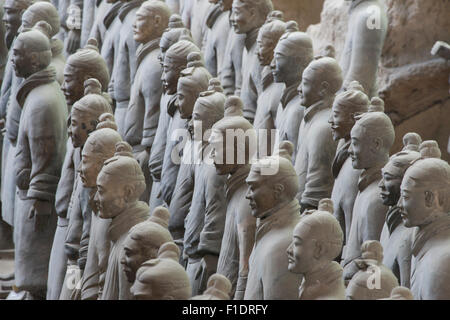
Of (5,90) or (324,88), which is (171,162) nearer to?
(324,88)

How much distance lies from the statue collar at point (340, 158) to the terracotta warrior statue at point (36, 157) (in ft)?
8.83

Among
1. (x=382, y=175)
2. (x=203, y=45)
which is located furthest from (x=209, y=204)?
(x=203, y=45)

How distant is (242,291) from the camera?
8.09m

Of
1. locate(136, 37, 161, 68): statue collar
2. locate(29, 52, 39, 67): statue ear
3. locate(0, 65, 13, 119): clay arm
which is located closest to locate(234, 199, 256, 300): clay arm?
locate(136, 37, 161, 68): statue collar

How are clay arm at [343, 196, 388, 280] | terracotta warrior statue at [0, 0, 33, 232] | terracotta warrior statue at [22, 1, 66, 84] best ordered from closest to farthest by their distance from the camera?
clay arm at [343, 196, 388, 280]
terracotta warrior statue at [0, 0, 33, 232]
terracotta warrior statue at [22, 1, 66, 84]

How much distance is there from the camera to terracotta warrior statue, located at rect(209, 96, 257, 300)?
27.1 ft

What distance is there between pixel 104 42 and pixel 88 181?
9.92 feet

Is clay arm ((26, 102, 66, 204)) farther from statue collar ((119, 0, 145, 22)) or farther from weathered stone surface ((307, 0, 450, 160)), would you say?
weathered stone surface ((307, 0, 450, 160))

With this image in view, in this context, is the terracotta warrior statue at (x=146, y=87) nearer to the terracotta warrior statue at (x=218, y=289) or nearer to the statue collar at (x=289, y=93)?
the statue collar at (x=289, y=93)

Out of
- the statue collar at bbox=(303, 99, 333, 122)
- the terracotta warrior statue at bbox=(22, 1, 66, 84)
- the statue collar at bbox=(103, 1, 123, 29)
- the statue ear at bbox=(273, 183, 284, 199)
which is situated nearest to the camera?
the statue ear at bbox=(273, 183, 284, 199)

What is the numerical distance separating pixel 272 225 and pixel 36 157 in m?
3.36

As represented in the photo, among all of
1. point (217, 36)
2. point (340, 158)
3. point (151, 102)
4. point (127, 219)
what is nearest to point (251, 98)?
point (151, 102)
